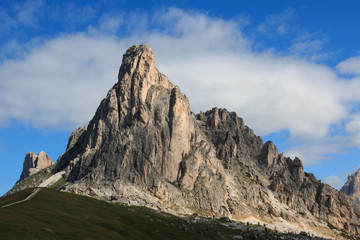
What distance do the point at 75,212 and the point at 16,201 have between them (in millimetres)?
22247

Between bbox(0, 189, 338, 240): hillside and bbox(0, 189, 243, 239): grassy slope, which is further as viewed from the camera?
bbox(0, 189, 338, 240): hillside

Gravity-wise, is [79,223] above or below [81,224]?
above

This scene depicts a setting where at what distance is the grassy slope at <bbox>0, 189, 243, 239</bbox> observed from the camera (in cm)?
10200

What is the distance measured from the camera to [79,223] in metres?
125

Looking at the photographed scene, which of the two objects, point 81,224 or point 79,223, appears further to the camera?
point 79,223

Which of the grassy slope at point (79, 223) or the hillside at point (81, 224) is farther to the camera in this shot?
the hillside at point (81, 224)

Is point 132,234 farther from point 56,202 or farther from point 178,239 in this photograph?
point 56,202

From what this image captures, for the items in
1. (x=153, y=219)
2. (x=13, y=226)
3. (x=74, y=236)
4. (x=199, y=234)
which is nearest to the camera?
(x=13, y=226)

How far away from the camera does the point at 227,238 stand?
15112 centimetres

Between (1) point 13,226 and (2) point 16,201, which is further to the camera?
(2) point 16,201

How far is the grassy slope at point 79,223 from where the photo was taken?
335 ft

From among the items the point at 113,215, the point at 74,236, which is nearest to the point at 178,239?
the point at 113,215

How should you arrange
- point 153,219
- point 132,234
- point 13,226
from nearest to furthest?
point 13,226 < point 132,234 < point 153,219

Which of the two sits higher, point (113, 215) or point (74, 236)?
point (113, 215)
